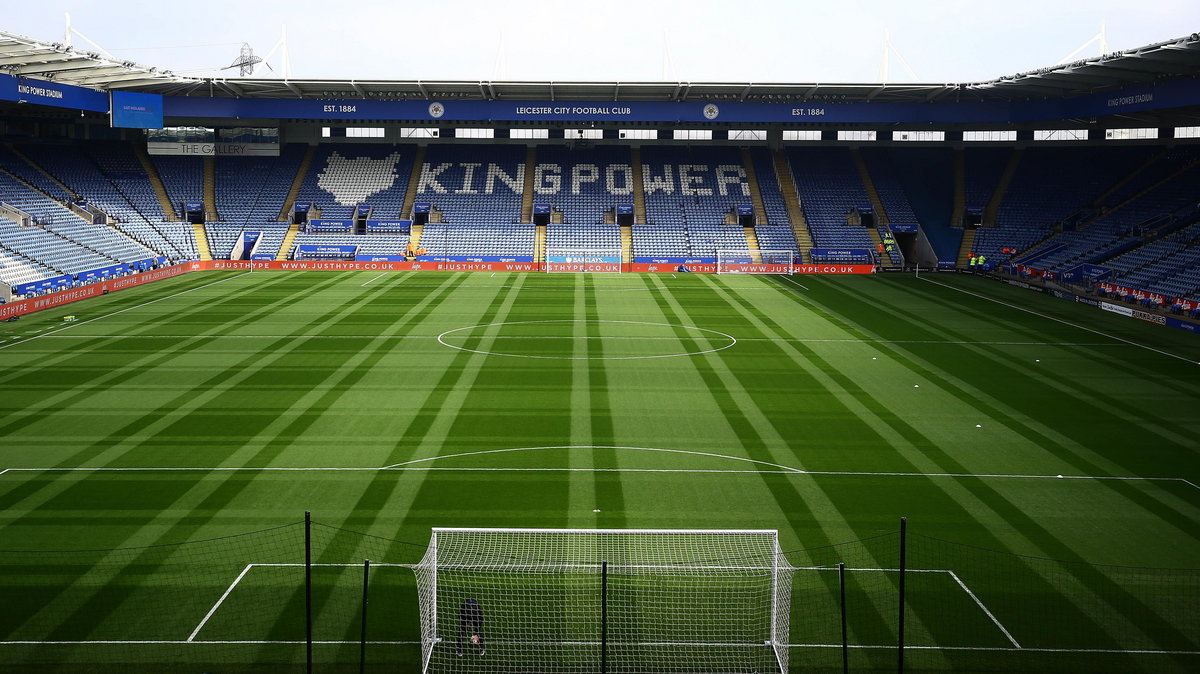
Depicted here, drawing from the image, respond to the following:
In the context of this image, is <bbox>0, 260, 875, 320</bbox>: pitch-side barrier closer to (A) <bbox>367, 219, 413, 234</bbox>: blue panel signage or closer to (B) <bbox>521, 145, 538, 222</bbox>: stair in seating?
(A) <bbox>367, 219, 413, 234</bbox>: blue panel signage

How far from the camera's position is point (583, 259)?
60469 millimetres

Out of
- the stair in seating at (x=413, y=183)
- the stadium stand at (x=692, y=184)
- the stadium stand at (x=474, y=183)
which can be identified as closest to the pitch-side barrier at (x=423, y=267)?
the stadium stand at (x=474, y=183)

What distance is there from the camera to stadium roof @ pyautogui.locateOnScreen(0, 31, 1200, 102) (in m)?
46.1

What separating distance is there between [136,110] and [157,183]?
26.9 feet

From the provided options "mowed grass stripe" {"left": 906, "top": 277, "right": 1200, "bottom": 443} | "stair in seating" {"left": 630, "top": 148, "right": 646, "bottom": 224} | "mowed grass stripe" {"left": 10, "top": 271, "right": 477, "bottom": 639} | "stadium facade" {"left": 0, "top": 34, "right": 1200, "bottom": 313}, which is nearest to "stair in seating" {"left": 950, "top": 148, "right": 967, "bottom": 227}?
"stadium facade" {"left": 0, "top": 34, "right": 1200, "bottom": 313}

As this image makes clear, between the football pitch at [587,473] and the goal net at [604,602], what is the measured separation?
0.71ft

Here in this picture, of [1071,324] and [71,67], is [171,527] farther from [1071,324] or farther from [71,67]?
[71,67]

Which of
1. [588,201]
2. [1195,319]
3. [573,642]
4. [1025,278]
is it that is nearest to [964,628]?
[573,642]

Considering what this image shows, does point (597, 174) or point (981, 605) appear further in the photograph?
point (597, 174)

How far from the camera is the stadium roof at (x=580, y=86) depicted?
4609 centimetres

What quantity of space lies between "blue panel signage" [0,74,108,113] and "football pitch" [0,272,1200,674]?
18467 mm

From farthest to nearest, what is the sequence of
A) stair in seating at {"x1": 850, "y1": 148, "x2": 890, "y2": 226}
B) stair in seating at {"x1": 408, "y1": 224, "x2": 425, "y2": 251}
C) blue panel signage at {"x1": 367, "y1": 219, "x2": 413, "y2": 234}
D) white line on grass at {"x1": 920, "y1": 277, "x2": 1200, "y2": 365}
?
stair in seating at {"x1": 850, "y1": 148, "x2": 890, "y2": 226}
blue panel signage at {"x1": 367, "y1": 219, "x2": 413, "y2": 234}
stair in seating at {"x1": 408, "y1": 224, "x2": 425, "y2": 251}
white line on grass at {"x1": 920, "y1": 277, "x2": 1200, "y2": 365}

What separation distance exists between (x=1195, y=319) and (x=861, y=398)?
22.0m

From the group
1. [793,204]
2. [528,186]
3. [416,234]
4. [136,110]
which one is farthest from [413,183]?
[793,204]
